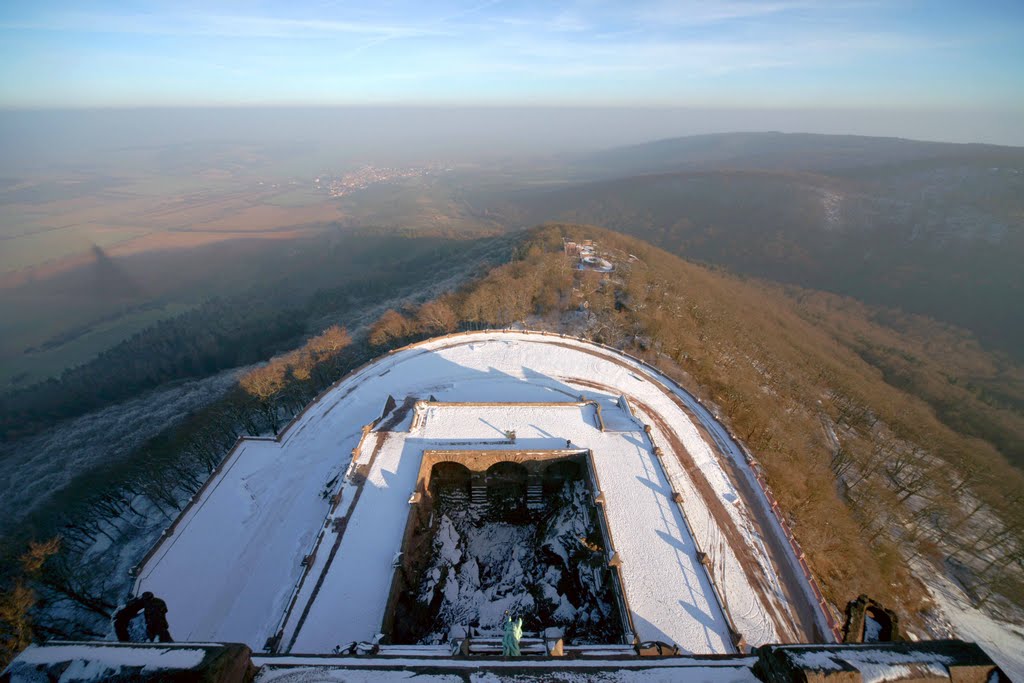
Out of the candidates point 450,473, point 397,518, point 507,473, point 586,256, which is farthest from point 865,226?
point 397,518

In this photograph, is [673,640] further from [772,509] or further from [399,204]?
[399,204]

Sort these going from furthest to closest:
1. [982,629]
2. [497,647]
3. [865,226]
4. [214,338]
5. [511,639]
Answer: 1. [865,226]
2. [214,338]
3. [982,629]
4. [497,647]
5. [511,639]

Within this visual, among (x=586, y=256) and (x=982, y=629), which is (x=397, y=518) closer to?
(x=982, y=629)

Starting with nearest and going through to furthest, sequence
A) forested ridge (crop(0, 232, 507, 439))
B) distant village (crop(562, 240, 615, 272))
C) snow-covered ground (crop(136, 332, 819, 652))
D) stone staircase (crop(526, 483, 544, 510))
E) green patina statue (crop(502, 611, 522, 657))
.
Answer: green patina statue (crop(502, 611, 522, 657)) < snow-covered ground (crop(136, 332, 819, 652)) < stone staircase (crop(526, 483, 544, 510)) < forested ridge (crop(0, 232, 507, 439)) < distant village (crop(562, 240, 615, 272))

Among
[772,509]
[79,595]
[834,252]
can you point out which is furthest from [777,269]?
[79,595]

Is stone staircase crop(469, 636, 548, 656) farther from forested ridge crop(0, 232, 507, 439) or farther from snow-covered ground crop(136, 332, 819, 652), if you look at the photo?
forested ridge crop(0, 232, 507, 439)

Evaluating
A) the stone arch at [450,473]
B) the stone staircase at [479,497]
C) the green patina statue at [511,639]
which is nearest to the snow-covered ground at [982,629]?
the stone staircase at [479,497]

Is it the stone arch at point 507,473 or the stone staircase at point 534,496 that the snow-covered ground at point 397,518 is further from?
the stone staircase at point 534,496

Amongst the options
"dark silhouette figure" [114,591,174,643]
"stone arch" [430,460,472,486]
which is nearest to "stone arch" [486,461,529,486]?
"stone arch" [430,460,472,486]
